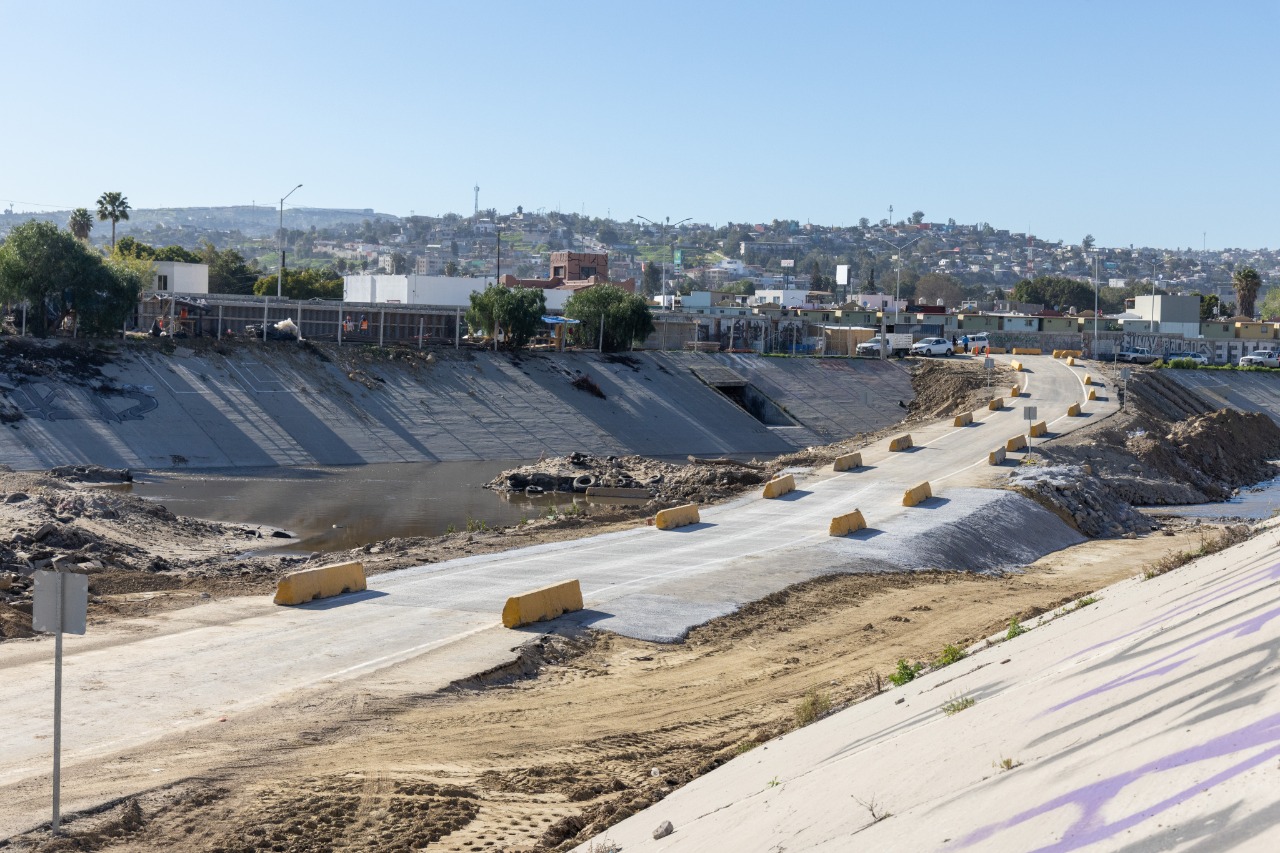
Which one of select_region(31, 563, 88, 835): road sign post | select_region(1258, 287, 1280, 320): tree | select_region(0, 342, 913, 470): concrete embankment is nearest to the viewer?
select_region(31, 563, 88, 835): road sign post

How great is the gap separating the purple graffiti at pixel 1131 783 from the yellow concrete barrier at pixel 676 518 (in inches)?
1113

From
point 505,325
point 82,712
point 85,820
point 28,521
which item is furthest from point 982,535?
point 505,325

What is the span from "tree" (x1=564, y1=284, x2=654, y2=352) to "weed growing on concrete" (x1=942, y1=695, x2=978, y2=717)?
242 feet

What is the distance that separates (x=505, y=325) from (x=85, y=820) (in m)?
70.3

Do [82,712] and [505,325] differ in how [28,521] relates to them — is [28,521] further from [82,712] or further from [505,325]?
[505,325]

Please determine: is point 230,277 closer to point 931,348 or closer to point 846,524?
point 931,348

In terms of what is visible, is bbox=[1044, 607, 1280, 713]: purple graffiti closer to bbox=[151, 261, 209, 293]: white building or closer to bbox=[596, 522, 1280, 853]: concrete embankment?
bbox=[596, 522, 1280, 853]: concrete embankment

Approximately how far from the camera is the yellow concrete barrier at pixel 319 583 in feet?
82.3

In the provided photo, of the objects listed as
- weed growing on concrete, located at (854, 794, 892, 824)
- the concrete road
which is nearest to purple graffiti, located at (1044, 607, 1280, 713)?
weed growing on concrete, located at (854, 794, 892, 824)

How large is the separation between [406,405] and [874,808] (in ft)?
196

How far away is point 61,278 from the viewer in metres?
65.9

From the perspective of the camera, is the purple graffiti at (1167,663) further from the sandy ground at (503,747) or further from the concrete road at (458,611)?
the concrete road at (458,611)

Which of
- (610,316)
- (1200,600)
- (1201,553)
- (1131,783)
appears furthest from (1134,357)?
(1131,783)

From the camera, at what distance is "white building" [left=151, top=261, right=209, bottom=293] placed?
8912 cm
